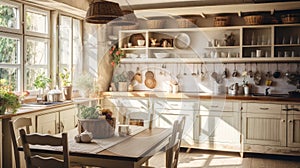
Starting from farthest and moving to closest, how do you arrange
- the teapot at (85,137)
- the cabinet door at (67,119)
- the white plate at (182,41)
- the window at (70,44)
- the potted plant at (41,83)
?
1. the white plate at (182,41)
2. the window at (70,44)
3. the potted plant at (41,83)
4. the cabinet door at (67,119)
5. the teapot at (85,137)

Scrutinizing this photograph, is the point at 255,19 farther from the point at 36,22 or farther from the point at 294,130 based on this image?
the point at 36,22

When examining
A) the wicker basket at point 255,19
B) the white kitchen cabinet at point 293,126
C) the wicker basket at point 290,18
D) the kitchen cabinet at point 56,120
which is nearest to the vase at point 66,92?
the kitchen cabinet at point 56,120

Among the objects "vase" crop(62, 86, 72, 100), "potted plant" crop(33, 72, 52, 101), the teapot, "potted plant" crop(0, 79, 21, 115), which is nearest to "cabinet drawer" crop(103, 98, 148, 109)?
"vase" crop(62, 86, 72, 100)

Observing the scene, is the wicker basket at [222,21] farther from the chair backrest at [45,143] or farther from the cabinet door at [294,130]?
the chair backrest at [45,143]

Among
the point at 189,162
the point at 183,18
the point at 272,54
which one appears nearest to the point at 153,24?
the point at 183,18

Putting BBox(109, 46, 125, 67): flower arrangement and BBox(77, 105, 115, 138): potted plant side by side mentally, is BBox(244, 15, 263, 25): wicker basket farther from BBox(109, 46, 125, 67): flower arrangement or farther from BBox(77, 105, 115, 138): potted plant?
BBox(77, 105, 115, 138): potted plant

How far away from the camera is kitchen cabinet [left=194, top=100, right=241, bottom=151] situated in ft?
16.2

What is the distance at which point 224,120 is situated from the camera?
197 inches

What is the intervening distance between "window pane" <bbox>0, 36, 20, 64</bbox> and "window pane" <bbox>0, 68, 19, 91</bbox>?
103mm

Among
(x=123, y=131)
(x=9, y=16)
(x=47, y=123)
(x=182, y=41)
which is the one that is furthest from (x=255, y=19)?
(x=9, y=16)

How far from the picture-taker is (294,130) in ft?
15.2

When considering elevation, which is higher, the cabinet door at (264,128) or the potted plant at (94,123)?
the potted plant at (94,123)

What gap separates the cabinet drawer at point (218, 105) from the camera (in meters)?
4.92

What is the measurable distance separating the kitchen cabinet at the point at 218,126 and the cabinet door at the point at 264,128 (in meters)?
0.14
